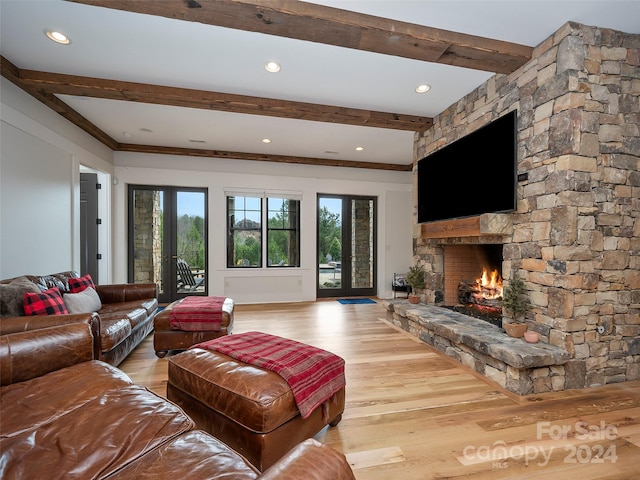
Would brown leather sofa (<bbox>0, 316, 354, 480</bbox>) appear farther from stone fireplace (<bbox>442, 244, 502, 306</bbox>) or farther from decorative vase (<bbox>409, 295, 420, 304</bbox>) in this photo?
stone fireplace (<bbox>442, 244, 502, 306</bbox>)

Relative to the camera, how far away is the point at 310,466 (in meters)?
0.79

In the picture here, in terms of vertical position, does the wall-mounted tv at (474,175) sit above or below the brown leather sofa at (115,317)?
above

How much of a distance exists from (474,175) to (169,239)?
16.9ft

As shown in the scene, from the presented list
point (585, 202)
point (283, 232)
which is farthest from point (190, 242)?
point (585, 202)

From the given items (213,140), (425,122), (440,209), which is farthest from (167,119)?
(440,209)

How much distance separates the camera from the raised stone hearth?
2.36 metres

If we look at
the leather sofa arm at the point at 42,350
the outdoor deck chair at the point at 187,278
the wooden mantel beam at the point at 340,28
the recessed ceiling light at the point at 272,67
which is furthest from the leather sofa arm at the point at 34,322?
the outdoor deck chair at the point at 187,278

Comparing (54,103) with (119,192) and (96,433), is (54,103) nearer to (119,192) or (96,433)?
(119,192)

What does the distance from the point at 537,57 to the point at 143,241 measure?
620 cm

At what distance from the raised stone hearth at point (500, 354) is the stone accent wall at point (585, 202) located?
4 cm

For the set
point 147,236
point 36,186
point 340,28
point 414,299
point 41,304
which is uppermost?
point 340,28

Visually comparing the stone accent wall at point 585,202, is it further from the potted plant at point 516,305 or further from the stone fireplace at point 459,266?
the stone fireplace at point 459,266

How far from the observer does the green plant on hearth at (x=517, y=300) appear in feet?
8.92

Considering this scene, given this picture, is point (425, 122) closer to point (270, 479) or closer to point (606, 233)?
point (606, 233)
